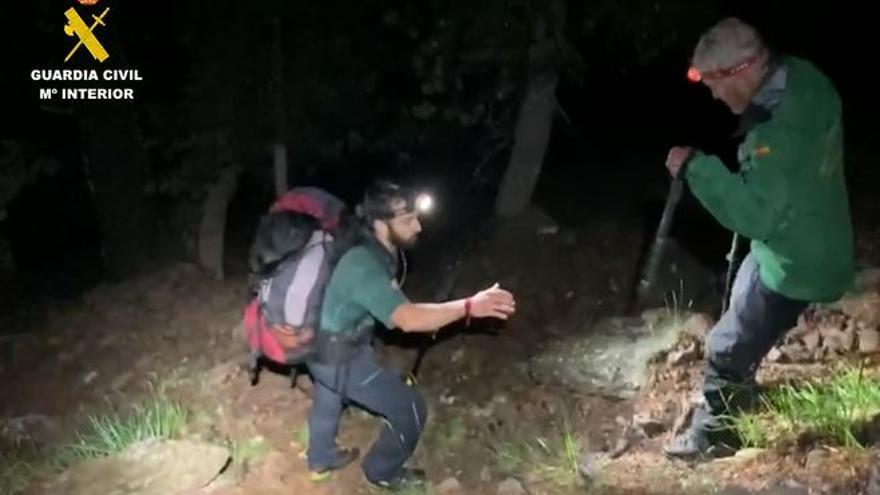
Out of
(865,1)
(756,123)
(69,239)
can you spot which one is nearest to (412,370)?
(756,123)

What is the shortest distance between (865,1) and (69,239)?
11719 mm

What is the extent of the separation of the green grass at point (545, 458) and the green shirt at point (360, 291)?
1128 mm

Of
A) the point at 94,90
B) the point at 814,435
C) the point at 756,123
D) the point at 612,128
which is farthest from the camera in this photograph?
the point at 612,128

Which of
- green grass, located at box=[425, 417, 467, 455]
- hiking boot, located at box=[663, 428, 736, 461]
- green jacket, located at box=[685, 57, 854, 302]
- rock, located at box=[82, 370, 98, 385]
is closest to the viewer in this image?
green jacket, located at box=[685, 57, 854, 302]

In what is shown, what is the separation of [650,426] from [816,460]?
3.43 ft

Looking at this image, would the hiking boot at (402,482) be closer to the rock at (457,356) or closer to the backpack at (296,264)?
the backpack at (296,264)

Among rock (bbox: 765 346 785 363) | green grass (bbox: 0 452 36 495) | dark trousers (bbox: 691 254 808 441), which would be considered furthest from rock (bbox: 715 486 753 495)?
green grass (bbox: 0 452 36 495)

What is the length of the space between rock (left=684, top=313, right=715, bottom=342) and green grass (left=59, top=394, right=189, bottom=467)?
3.29 metres

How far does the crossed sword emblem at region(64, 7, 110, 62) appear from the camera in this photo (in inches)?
365

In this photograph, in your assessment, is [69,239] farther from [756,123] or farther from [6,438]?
[756,123]

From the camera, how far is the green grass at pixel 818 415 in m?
5.10

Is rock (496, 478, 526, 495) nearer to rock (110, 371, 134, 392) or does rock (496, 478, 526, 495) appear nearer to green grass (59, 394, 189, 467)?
green grass (59, 394, 189, 467)

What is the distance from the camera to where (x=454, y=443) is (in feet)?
19.7

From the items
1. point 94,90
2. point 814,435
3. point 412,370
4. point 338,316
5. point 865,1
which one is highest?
point 865,1
